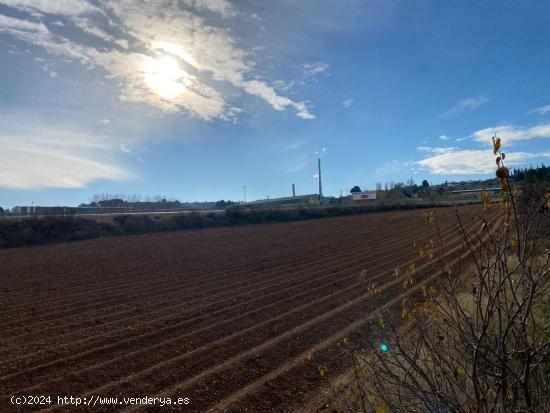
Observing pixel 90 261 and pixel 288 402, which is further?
pixel 90 261

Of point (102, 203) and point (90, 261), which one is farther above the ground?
point (102, 203)

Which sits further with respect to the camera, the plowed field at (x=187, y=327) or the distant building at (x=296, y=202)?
the distant building at (x=296, y=202)

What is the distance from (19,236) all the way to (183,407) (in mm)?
25804

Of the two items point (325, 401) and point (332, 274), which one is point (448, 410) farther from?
point (332, 274)

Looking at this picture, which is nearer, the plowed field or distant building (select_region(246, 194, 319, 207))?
the plowed field

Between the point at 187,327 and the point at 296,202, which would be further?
the point at 296,202


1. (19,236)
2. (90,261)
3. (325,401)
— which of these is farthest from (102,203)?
(325,401)

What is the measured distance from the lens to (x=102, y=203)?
3022 inches

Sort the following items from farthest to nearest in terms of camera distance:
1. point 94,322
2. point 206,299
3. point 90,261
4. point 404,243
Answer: point 404,243 < point 90,261 < point 206,299 < point 94,322

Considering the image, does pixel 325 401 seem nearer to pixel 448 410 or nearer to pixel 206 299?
pixel 448 410

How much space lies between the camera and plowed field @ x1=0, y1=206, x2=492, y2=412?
501 centimetres

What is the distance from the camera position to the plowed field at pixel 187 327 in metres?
5.01

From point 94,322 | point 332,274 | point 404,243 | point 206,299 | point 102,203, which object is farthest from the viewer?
point 102,203

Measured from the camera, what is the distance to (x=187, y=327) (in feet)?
24.1
